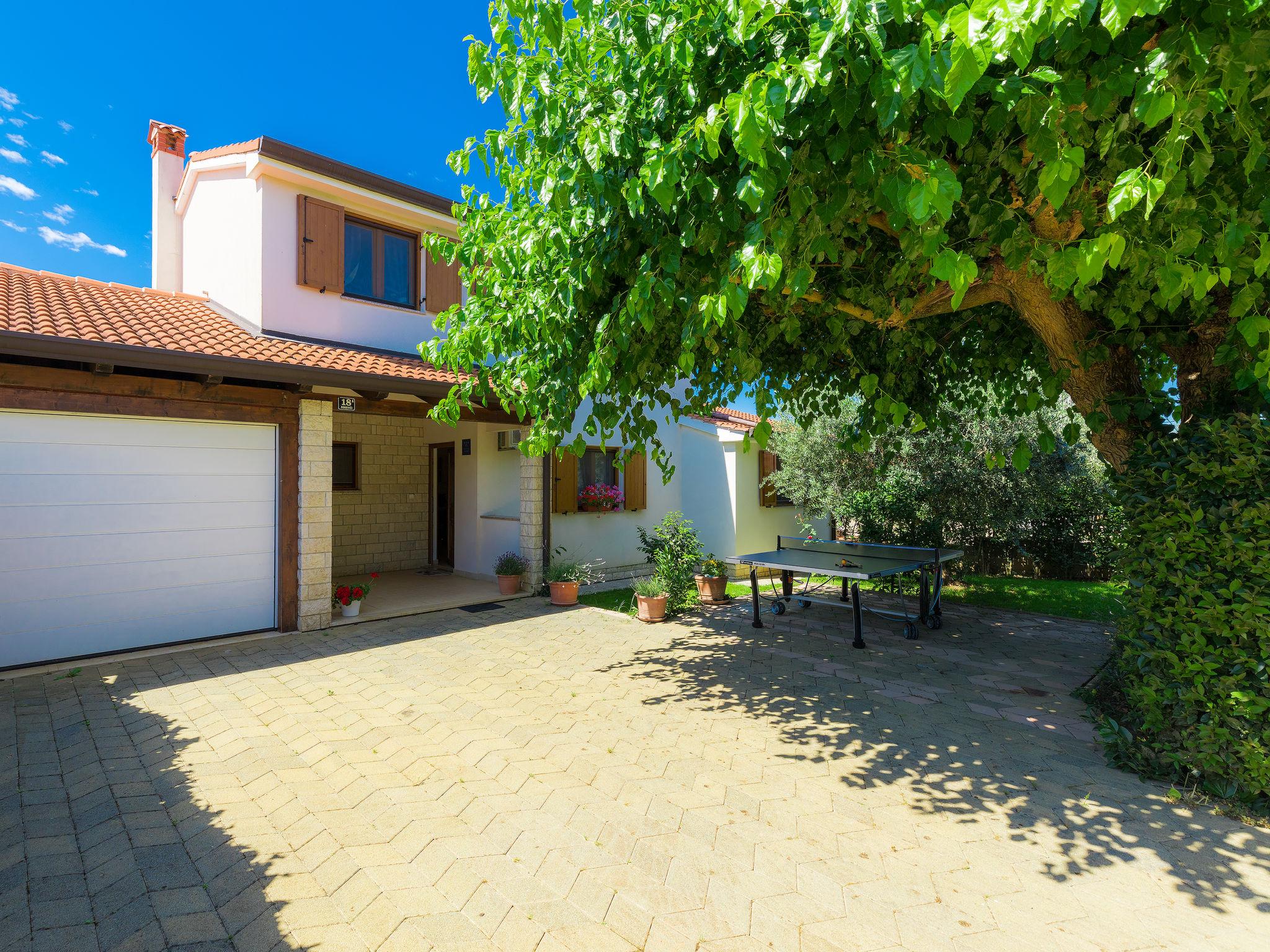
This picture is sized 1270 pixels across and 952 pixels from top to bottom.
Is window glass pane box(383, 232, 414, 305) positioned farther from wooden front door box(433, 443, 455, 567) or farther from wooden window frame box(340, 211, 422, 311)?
wooden front door box(433, 443, 455, 567)

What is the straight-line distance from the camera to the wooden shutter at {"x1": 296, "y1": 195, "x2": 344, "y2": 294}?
8102 millimetres

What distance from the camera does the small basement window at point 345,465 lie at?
10734 mm

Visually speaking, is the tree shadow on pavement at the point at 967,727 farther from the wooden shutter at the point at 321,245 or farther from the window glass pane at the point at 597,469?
the wooden shutter at the point at 321,245

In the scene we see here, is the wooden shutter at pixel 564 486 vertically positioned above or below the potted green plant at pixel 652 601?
above

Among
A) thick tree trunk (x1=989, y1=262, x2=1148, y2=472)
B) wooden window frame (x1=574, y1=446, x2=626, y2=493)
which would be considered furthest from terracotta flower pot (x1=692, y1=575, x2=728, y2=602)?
thick tree trunk (x1=989, y1=262, x2=1148, y2=472)

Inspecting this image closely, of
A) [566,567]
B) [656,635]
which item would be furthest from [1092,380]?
[566,567]

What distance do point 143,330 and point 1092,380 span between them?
28.7 ft

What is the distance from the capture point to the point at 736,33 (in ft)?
7.84

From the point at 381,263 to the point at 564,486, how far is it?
171 inches

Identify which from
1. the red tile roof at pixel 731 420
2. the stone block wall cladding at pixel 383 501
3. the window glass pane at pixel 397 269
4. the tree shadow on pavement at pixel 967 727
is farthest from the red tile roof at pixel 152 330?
the red tile roof at pixel 731 420

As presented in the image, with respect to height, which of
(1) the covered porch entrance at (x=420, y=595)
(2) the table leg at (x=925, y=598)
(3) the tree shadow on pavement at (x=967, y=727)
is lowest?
(3) the tree shadow on pavement at (x=967, y=727)

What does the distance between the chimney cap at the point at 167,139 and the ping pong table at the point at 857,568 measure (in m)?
12.1

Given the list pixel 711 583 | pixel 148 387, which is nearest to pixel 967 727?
pixel 711 583

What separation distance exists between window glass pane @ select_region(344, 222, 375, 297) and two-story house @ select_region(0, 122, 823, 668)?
0.03 meters
